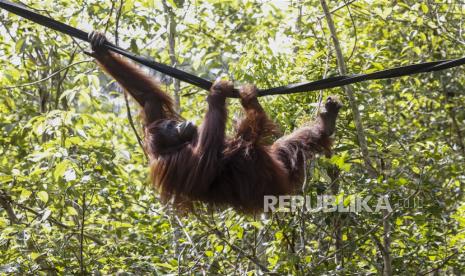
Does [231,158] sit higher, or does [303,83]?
[303,83]

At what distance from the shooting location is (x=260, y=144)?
3.60 m

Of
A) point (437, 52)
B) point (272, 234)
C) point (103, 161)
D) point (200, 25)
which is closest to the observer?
point (103, 161)

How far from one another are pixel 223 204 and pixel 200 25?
9.01 feet

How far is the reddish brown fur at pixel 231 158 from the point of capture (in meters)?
3.37

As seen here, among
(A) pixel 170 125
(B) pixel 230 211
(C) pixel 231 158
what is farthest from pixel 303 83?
(B) pixel 230 211

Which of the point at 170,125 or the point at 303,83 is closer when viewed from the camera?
the point at 303,83

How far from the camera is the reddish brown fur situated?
3.37m

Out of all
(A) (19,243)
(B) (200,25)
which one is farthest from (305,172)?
(B) (200,25)

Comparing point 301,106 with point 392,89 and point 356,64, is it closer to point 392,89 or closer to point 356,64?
point 356,64

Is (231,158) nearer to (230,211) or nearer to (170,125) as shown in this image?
(170,125)

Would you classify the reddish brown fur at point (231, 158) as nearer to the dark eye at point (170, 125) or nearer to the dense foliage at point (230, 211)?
the dark eye at point (170, 125)

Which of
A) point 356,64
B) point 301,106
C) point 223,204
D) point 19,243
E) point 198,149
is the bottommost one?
point 19,243

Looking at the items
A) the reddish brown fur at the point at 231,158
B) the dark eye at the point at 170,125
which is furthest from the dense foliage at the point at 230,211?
the dark eye at the point at 170,125

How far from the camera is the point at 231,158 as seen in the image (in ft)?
11.5
